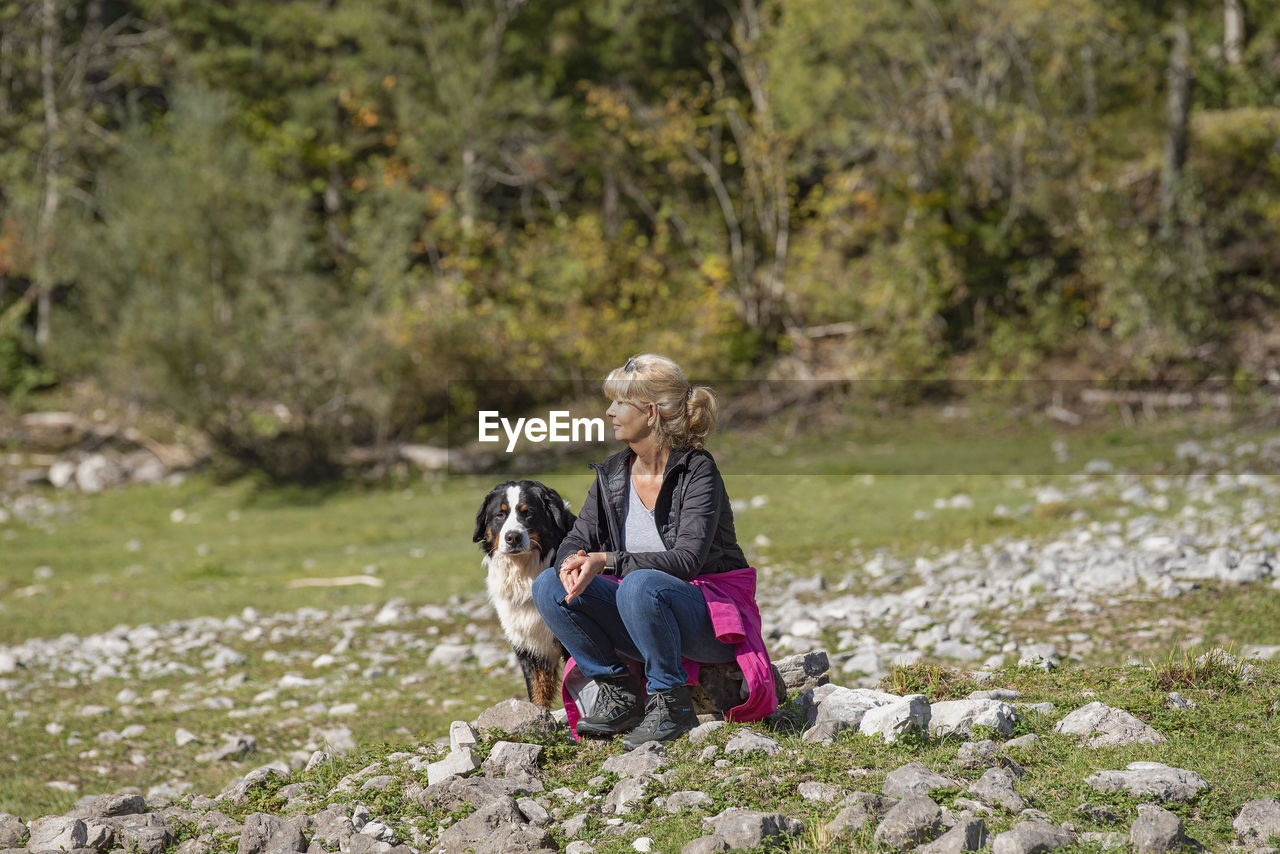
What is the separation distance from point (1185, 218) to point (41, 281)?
2298 cm

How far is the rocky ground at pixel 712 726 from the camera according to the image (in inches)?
175

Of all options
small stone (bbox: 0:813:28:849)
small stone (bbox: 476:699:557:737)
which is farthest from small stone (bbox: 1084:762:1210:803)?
small stone (bbox: 0:813:28:849)

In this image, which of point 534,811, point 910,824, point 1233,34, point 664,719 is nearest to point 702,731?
point 664,719

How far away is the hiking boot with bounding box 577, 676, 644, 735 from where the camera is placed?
5.36 meters

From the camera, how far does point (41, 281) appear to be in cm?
2411

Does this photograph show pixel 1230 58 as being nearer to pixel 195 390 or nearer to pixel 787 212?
pixel 787 212

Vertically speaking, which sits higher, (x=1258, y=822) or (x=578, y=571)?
(x=578, y=571)

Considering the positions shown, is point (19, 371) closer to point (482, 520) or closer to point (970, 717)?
point (482, 520)

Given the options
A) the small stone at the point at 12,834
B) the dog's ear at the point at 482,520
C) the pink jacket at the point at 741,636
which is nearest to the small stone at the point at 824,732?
the pink jacket at the point at 741,636

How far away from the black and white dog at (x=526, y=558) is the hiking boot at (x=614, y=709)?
59 centimetres

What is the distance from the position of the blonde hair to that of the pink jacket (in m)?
0.66

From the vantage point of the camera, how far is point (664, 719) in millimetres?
5215

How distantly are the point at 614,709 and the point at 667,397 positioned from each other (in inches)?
57.6

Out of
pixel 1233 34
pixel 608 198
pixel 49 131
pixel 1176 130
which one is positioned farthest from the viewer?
pixel 608 198
